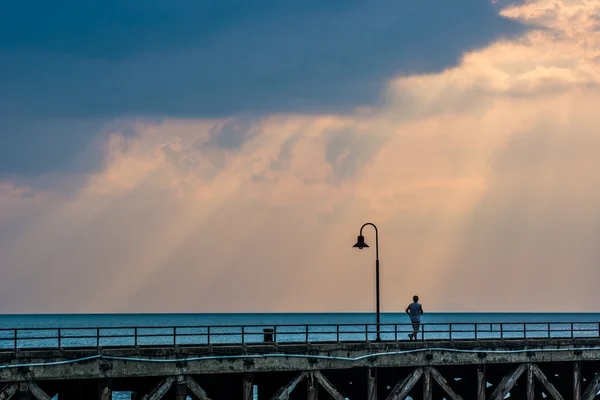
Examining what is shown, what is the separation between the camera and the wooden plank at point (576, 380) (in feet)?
135

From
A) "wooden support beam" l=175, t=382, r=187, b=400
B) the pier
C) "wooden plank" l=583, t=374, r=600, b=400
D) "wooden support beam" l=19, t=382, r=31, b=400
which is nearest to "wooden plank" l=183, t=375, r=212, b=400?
the pier

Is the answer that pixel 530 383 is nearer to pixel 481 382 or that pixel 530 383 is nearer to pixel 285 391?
pixel 481 382

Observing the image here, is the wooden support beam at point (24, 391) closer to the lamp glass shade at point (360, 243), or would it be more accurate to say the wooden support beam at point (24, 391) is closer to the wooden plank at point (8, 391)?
the wooden plank at point (8, 391)

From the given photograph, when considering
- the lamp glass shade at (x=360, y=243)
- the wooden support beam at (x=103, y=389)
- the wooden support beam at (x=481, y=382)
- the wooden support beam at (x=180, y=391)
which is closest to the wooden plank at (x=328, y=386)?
the wooden support beam at (x=180, y=391)

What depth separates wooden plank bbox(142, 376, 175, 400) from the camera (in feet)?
109

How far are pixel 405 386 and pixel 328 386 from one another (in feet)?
11.2

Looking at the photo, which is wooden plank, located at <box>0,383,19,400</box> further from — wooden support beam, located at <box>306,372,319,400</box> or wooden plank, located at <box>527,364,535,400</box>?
wooden plank, located at <box>527,364,535,400</box>

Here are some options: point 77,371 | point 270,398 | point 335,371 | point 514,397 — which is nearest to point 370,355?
point 335,371

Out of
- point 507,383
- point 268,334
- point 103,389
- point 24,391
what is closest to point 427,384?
point 507,383

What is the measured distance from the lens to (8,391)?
31188mm

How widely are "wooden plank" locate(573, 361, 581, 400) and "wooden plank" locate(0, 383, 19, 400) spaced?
23447 mm

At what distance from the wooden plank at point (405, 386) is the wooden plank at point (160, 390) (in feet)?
28.8

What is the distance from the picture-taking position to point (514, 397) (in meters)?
40.9

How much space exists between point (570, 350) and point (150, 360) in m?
18.7
